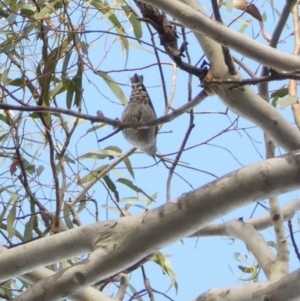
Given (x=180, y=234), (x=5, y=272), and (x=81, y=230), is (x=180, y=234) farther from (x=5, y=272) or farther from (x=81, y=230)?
(x=5, y=272)

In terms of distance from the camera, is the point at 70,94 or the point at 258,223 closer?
the point at 258,223

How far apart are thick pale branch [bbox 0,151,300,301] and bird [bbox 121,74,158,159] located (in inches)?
12.7

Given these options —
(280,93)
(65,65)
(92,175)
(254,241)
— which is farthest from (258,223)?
(65,65)

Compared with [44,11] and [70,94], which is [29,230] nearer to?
[70,94]

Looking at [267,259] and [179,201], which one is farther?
[267,259]

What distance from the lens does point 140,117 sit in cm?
111

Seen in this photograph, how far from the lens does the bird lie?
43.0 inches

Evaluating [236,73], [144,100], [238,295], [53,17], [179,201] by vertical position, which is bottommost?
[238,295]

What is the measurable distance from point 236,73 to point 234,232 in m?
0.29

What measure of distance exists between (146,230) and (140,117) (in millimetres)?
389

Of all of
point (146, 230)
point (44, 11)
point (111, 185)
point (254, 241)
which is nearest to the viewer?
point (146, 230)

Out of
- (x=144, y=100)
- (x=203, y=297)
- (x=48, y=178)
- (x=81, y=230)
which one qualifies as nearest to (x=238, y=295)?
(x=203, y=297)

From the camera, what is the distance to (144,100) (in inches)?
44.9

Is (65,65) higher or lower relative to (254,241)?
higher
